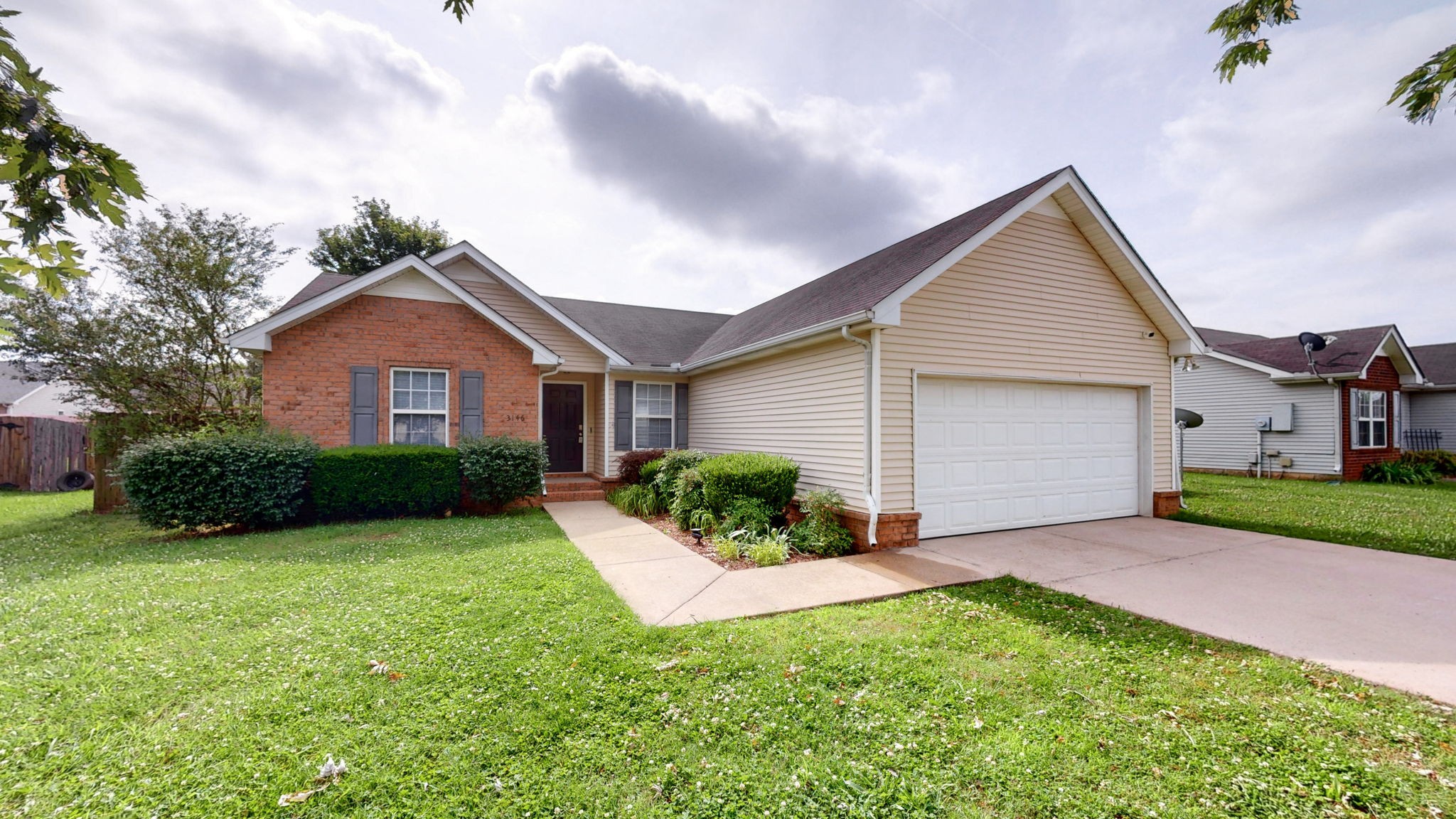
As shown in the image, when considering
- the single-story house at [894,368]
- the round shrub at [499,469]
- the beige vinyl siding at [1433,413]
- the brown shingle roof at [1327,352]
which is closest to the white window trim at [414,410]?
the single-story house at [894,368]

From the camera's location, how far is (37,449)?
13.5 m

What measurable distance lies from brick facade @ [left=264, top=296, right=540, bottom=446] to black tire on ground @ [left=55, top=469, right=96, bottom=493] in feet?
30.9

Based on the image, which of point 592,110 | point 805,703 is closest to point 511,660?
point 805,703

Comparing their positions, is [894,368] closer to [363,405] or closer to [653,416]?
[653,416]

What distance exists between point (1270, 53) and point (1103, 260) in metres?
3.40

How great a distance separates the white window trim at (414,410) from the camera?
405 inches

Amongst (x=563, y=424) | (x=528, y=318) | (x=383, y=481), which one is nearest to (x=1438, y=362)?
(x=563, y=424)

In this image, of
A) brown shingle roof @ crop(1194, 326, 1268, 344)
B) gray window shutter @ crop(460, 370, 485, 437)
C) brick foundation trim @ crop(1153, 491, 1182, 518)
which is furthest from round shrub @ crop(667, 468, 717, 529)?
brown shingle roof @ crop(1194, 326, 1268, 344)

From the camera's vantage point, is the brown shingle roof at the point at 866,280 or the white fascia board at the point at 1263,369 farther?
the white fascia board at the point at 1263,369

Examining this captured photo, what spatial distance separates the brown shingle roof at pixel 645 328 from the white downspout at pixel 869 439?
21.5ft

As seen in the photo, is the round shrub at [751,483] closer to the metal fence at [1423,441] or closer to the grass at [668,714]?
the grass at [668,714]

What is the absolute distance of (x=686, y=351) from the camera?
46.4 feet

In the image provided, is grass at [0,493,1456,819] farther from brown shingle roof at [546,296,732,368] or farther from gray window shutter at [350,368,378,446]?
brown shingle roof at [546,296,732,368]

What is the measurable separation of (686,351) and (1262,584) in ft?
37.3
